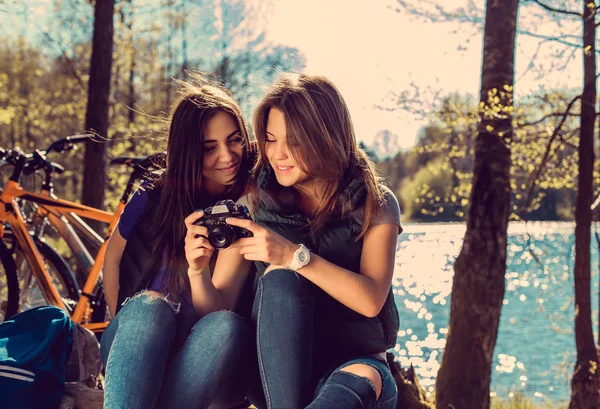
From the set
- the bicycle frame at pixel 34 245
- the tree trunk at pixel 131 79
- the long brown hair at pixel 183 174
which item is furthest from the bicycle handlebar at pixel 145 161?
the tree trunk at pixel 131 79

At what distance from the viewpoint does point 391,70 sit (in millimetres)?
5828

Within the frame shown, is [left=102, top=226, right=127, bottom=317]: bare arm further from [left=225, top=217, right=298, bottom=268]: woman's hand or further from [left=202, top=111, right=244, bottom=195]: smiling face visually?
[left=225, top=217, right=298, bottom=268]: woman's hand

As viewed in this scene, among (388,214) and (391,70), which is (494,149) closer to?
(391,70)

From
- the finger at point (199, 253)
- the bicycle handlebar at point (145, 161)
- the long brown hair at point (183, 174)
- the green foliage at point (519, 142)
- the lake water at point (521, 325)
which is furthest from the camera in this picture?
→ the lake water at point (521, 325)

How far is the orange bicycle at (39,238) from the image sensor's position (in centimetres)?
355

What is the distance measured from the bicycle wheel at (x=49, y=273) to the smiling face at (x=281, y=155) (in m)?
1.95

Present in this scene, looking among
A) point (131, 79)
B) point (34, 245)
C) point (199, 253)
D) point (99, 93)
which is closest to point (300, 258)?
point (199, 253)

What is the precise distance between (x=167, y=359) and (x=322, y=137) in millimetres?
840

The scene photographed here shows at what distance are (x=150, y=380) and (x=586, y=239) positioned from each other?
3.92 metres

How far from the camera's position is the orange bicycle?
3.55m

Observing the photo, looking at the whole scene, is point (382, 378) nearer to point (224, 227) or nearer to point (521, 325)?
point (224, 227)

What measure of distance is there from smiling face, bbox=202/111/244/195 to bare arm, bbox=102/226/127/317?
47 centimetres

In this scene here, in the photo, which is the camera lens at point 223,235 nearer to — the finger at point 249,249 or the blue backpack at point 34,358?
the finger at point 249,249

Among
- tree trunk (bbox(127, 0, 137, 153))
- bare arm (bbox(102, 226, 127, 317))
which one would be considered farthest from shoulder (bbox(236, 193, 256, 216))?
tree trunk (bbox(127, 0, 137, 153))
